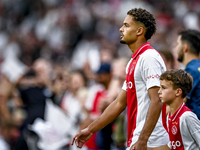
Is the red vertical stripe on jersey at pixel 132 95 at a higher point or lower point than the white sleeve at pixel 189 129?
higher

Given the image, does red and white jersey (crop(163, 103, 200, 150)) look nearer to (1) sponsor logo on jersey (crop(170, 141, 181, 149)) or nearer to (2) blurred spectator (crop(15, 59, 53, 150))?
(1) sponsor logo on jersey (crop(170, 141, 181, 149))

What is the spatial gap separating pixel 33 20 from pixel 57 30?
257cm

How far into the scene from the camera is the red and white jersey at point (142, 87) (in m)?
3.43

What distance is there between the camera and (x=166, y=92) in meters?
3.55

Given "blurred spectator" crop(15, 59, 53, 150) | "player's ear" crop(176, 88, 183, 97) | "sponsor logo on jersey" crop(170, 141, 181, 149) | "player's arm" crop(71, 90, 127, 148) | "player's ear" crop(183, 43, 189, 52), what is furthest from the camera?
"blurred spectator" crop(15, 59, 53, 150)

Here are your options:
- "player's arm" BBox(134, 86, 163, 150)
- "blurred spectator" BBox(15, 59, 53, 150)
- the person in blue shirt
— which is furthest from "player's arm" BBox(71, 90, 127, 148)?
"blurred spectator" BBox(15, 59, 53, 150)

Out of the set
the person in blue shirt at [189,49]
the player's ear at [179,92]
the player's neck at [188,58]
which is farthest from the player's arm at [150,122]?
the player's neck at [188,58]

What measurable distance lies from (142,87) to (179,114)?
1.84 ft

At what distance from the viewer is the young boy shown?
3557 mm

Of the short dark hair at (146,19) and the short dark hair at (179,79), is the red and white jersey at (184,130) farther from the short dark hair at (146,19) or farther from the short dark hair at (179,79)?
the short dark hair at (146,19)

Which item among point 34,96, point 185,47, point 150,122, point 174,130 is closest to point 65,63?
point 34,96

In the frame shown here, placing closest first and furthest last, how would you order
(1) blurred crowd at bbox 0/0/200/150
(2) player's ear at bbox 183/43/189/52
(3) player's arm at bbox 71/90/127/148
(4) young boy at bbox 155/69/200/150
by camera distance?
(4) young boy at bbox 155/69/200/150 < (3) player's arm at bbox 71/90/127/148 < (2) player's ear at bbox 183/43/189/52 < (1) blurred crowd at bbox 0/0/200/150

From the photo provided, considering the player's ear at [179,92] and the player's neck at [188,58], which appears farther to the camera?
the player's neck at [188,58]

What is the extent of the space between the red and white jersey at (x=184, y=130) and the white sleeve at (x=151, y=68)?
1.76ft
